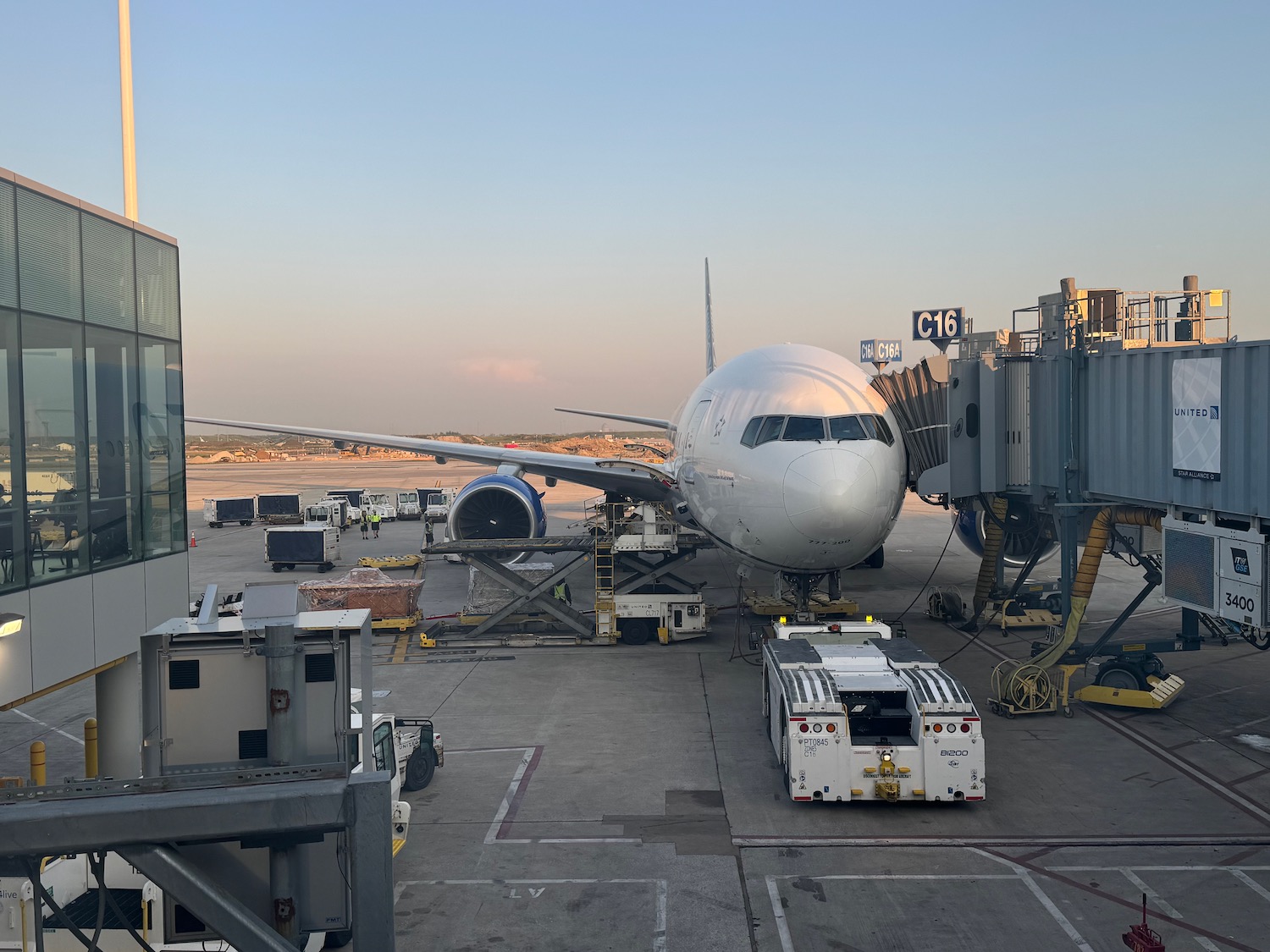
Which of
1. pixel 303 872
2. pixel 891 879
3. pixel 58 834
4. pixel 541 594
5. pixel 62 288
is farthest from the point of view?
pixel 541 594

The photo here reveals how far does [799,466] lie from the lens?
17.1m

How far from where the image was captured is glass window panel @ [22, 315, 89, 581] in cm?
898

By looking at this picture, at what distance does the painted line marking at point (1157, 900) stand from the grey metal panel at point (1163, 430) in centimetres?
476

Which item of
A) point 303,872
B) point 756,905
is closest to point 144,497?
point 303,872

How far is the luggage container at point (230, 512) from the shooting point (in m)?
51.0

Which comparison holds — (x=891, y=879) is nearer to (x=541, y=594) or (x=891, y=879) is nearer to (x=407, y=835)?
(x=407, y=835)

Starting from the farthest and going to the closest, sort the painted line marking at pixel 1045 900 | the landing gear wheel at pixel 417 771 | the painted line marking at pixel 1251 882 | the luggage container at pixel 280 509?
the luggage container at pixel 280 509, the landing gear wheel at pixel 417 771, the painted line marking at pixel 1251 882, the painted line marking at pixel 1045 900

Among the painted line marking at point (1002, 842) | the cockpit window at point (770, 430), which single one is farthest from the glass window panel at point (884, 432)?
the painted line marking at point (1002, 842)

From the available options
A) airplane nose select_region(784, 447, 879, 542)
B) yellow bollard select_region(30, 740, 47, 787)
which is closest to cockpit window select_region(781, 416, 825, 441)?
airplane nose select_region(784, 447, 879, 542)

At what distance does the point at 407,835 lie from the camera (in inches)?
464

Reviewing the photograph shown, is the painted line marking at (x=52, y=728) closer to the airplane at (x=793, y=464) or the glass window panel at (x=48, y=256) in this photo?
the glass window panel at (x=48, y=256)

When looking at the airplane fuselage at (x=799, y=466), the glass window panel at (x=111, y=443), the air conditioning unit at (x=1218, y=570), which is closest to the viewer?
the glass window panel at (x=111, y=443)

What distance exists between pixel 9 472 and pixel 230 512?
45035 millimetres

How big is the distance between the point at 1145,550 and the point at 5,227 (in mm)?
16749
